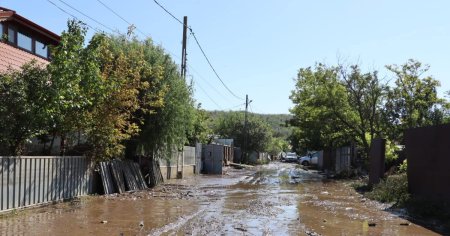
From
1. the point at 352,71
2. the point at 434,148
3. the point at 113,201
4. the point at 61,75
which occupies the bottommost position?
the point at 113,201

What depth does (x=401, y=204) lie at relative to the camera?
15.8 m

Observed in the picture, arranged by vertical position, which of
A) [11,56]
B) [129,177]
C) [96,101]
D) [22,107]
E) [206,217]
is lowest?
[206,217]

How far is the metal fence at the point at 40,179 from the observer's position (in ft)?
40.1

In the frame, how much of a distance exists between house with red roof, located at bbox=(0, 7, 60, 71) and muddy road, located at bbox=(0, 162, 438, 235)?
799cm

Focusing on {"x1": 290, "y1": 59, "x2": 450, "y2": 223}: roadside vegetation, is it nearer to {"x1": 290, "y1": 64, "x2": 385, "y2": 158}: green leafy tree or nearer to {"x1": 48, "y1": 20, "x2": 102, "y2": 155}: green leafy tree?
{"x1": 290, "y1": 64, "x2": 385, "y2": 158}: green leafy tree

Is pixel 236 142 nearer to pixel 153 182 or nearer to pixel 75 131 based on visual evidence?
pixel 153 182

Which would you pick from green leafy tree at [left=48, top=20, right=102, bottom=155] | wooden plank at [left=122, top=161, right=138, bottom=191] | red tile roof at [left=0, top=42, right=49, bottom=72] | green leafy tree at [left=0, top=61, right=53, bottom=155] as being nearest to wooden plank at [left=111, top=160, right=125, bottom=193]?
wooden plank at [left=122, top=161, right=138, bottom=191]

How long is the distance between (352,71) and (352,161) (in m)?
6.40

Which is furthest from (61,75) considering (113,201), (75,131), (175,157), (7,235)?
(175,157)

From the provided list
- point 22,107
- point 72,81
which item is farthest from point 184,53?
point 22,107

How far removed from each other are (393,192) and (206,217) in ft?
26.6

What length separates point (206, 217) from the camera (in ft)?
42.1

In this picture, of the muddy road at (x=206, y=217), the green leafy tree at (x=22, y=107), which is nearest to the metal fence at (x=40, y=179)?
the muddy road at (x=206, y=217)

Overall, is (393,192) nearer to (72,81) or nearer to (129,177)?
(129,177)
